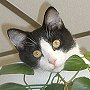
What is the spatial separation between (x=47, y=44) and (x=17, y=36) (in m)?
0.09

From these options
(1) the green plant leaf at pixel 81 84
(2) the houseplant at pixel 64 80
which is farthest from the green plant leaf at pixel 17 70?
(1) the green plant leaf at pixel 81 84

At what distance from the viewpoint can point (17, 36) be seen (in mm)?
705

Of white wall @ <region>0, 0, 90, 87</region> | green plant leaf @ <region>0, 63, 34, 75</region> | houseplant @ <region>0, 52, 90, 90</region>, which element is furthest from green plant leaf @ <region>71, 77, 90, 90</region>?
white wall @ <region>0, 0, 90, 87</region>

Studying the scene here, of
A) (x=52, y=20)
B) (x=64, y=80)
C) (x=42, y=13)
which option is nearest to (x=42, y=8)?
(x=42, y=13)

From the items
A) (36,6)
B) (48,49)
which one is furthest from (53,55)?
(36,6)

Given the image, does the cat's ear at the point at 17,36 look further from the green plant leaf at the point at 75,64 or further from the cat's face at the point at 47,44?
the green plant leaf at the point at 75,64

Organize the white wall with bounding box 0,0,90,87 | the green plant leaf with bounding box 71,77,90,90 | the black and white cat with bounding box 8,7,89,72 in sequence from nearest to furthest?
1. the green plant leaf with bounding box 71,77,90,90
2. the black and white cat with bounding box 8,7,89,72
3. the white wall with bounding box 0,0,90,87

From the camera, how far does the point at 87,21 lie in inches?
41.5

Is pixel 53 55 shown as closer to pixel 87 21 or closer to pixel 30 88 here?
pixel 30 88

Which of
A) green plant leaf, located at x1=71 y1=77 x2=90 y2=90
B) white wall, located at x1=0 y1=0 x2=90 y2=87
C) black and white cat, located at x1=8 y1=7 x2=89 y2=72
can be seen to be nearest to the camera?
green plant leaf, located at x1=71 y1=77 x2=90 y2=90

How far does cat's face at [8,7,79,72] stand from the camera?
2.18 feet

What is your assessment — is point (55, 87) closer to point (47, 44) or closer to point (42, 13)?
point (47, 44)

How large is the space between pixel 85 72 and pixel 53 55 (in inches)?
3.9

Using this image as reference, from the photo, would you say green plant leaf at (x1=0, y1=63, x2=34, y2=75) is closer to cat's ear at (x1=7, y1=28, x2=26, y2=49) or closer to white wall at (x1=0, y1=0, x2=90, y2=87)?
cat's ear at (x1=7, y1=28, x2=26, y2=49)
